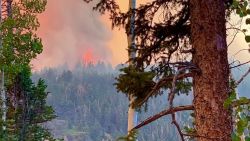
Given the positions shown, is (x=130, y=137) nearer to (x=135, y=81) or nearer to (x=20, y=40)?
(x=135, y=81)

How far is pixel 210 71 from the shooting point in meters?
3.46

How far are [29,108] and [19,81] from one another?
1252 mm

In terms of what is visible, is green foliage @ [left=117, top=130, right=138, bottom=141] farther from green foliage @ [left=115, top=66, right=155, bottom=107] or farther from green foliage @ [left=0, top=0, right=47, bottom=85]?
green foliage @ [left=0, top=0, right=47, bottom=85]

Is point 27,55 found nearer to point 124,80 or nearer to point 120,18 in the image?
point 120,18

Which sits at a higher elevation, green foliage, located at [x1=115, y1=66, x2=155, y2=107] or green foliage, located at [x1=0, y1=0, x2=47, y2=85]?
green foliage, located at [x1=0, y1=0, x2=47, y2=85]

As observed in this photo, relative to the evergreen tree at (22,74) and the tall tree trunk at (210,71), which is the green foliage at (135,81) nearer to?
the tall tree trunk at (210,71)

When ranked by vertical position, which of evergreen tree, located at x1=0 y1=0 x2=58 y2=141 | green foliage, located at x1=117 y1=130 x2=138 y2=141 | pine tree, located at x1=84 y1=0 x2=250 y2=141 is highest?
evergreen tree, located at x1=0 y1=0 x2=58 y2=141

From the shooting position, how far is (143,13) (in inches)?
179

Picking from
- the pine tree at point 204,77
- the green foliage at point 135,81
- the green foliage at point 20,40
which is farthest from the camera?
the green foliage at point 20,40

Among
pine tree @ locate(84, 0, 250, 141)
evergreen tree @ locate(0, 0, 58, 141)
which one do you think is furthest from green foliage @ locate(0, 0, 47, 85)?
pine tree @ locate(84, 0, 250, 141)

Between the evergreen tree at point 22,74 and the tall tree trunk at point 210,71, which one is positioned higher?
the evergreen tree at point 22,74

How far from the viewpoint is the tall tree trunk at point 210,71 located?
11.0 feet

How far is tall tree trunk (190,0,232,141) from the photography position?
11.0 feet

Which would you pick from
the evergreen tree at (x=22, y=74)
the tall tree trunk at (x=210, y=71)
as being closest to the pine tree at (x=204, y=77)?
the tall tree trunk at (x=210, y=71)
